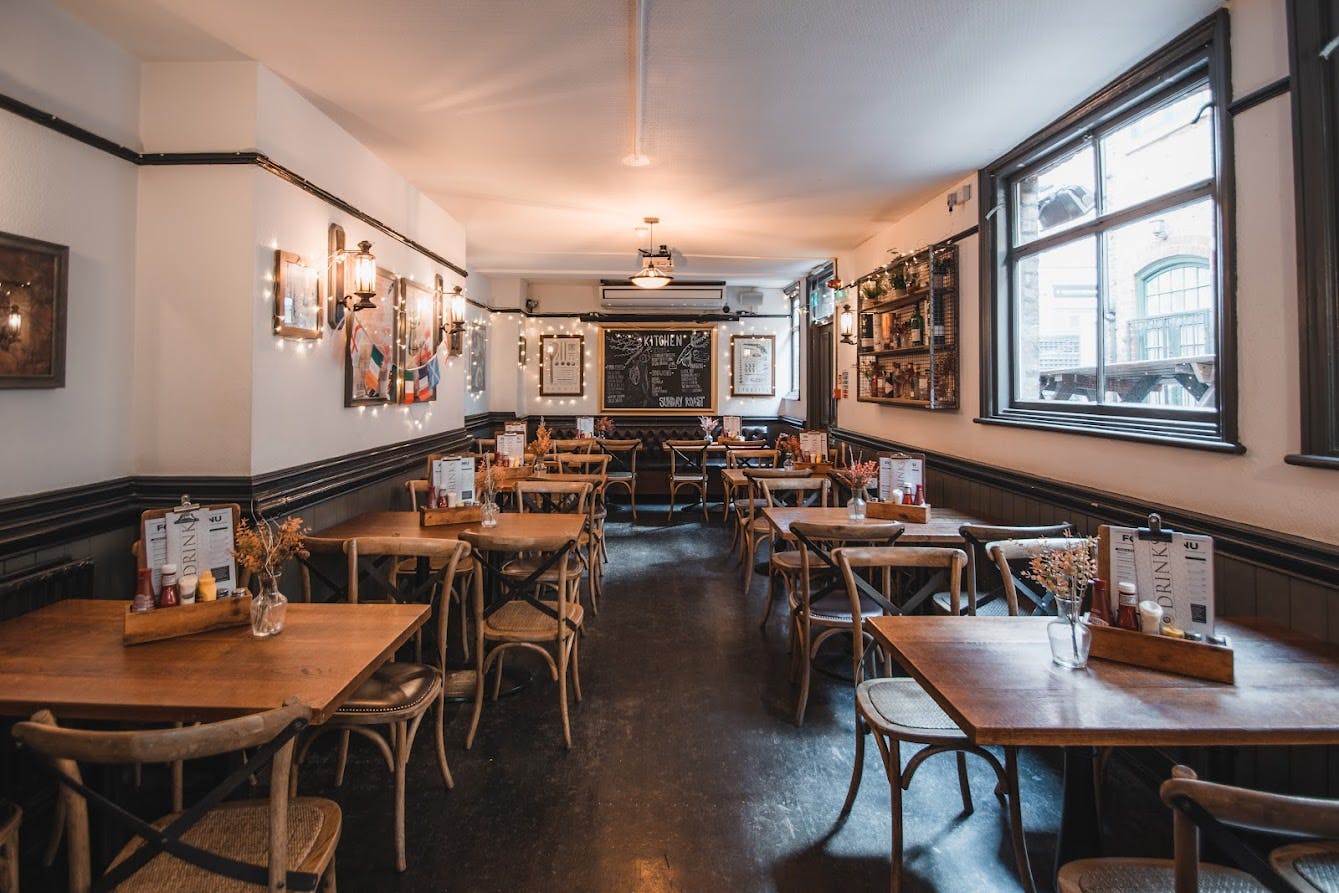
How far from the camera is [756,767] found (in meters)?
2.53

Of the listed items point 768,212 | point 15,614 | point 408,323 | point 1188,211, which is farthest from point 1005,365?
point 15,614

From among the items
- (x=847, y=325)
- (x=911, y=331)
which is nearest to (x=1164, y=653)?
(x=911, y=331)

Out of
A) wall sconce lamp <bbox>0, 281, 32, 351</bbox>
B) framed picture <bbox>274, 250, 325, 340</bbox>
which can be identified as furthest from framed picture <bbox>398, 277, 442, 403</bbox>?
wall sconce lamp <bbox>0, 281, 32, 351</bbox>

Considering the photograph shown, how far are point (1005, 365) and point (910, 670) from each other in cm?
312

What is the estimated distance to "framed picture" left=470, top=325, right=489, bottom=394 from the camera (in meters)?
7.64

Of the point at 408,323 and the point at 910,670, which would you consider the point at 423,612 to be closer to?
the point at 910,670

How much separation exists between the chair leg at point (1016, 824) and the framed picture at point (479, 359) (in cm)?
691

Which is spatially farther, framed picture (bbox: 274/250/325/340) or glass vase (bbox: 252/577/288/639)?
framed picture (bbox: 274/250/325/340)

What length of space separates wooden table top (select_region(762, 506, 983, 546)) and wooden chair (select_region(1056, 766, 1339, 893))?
5.69 ft

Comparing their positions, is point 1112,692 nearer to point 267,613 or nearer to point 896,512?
point 896,512

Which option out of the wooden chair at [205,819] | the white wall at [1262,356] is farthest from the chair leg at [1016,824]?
the wooden chair at [205,819]

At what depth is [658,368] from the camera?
930 cm

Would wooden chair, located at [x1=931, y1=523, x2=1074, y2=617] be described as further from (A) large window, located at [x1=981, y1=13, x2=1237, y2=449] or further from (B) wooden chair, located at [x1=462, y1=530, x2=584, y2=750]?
(B) wooden chair, located at [x1=462, y1=530, x2=584, y2=750]

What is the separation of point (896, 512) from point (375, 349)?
11.0 ft
